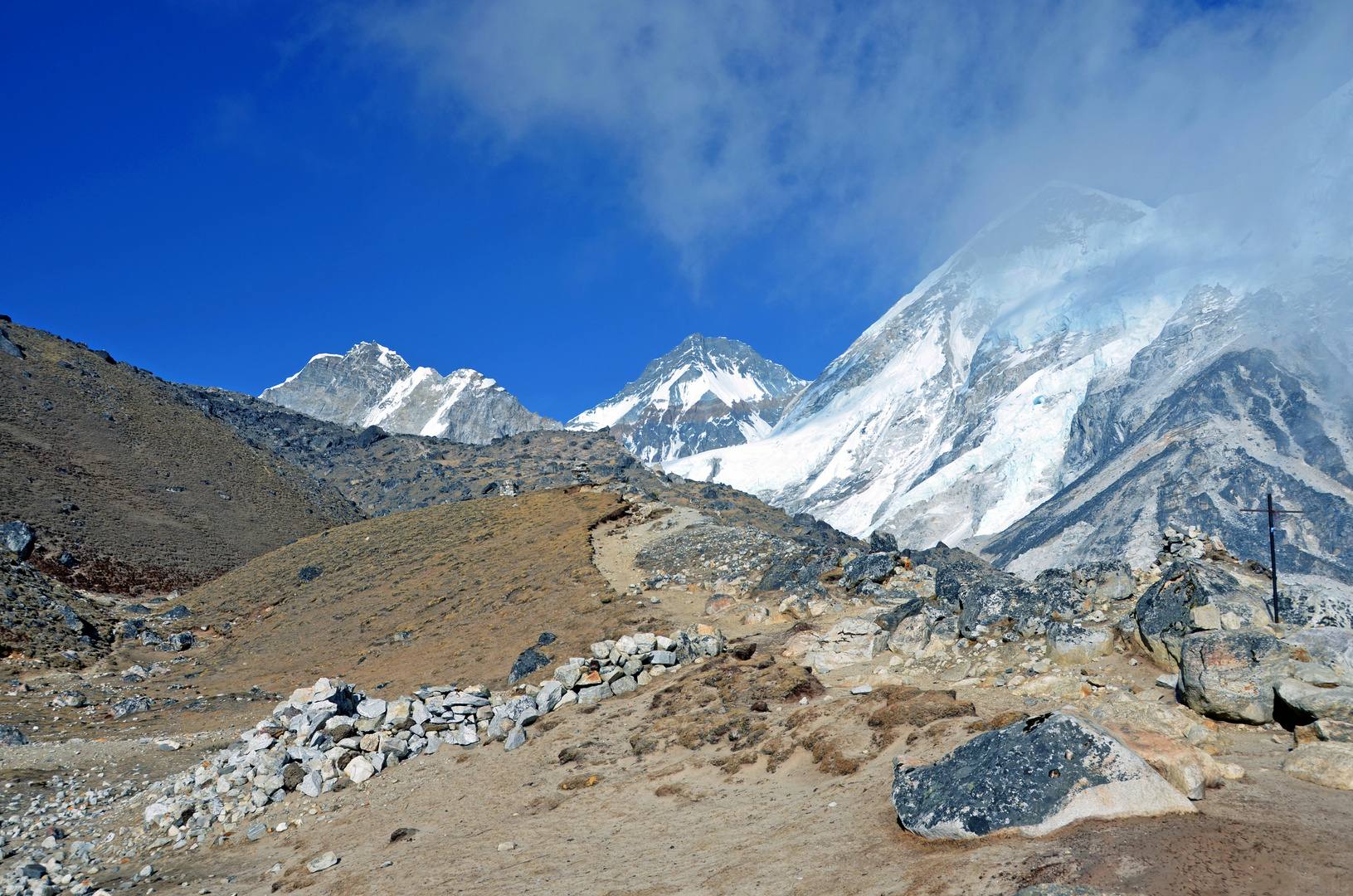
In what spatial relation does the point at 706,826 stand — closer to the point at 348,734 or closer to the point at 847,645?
the point at 847,645

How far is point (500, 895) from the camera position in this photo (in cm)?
1135

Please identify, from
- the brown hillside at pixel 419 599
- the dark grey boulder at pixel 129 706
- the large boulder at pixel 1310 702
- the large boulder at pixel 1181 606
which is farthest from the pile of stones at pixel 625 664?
the dark grey boulder at pixel 129 706

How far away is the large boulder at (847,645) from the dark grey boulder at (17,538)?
1912 inches

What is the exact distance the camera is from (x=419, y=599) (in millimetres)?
40188

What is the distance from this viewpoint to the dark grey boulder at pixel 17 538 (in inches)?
1724

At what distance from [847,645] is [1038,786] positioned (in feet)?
37.4

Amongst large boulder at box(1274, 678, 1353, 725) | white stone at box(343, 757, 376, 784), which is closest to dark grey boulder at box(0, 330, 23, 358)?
white stone at box(343, 757, 376, 784)

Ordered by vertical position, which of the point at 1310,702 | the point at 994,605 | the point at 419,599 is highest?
the point at 994,605

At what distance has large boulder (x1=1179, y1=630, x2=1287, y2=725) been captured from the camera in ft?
37.2

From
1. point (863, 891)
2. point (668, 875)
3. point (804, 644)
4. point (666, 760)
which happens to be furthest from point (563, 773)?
point (863, 891)

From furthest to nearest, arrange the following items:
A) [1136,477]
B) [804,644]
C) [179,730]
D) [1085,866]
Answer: [1136,477], [179,730], [804,644], [1085,866]

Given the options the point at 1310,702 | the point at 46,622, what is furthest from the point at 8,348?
the point at 1310,702

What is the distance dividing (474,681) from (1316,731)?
23.7m

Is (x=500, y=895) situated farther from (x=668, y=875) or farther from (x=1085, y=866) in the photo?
(x=1085, y=866)
